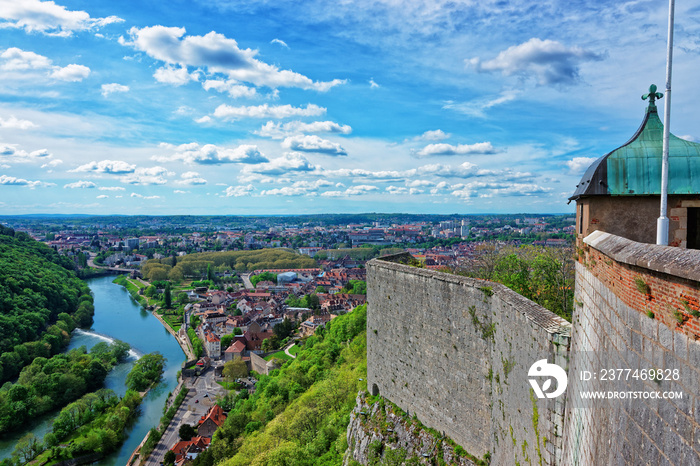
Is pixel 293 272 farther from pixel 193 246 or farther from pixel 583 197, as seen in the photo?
pixel 583 197

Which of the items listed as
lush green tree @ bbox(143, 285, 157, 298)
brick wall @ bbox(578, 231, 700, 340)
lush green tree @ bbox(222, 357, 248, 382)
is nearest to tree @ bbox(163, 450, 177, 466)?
lush green tree @ bbox(222, 357, 248, 382)

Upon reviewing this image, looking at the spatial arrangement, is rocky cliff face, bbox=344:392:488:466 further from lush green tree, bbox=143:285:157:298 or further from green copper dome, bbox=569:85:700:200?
lush green tree, bbox=143:285:157:298

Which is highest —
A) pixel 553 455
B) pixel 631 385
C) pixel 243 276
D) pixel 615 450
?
pixel 631 385

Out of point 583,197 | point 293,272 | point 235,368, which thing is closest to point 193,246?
point 293,272

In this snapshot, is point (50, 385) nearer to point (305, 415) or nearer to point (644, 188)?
point (305, 415)

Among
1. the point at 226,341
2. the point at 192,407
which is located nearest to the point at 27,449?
the point at 192,407

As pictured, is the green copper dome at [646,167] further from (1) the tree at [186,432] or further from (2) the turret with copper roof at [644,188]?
(1) the tree at [186,432]

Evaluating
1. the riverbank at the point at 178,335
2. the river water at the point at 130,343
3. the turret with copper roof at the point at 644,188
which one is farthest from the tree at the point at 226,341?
the turret with copper roof at the point at 644,188
